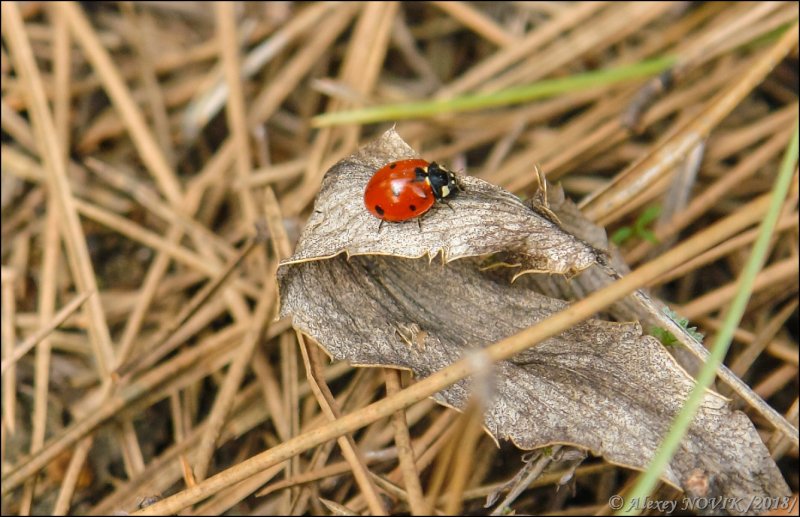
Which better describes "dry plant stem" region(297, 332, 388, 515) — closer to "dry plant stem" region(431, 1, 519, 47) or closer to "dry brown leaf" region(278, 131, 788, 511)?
"dry brown leaf" region(278, 131, 788, 511)

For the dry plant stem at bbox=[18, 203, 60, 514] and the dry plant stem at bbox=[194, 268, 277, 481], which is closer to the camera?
the dry plant stem at bbox=[194, 268, 277, 481]

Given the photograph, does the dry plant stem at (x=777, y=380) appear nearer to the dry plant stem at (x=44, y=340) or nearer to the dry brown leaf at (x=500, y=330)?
the dry brown leaf at (x=500, y=330)

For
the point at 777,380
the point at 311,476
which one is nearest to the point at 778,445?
the point at 777,380

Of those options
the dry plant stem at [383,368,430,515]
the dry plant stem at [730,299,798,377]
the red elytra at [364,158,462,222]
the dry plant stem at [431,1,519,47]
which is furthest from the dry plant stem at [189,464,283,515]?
the dry plant stem at [431,1,519,47]

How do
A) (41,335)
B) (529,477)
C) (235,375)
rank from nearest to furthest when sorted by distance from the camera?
(529,477)
(235,375)
(41,335)

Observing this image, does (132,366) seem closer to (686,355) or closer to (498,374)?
(498,374)

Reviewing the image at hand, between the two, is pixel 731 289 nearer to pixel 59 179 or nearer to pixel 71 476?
pixel 71 476

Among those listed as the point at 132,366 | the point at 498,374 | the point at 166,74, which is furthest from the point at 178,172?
the point at 498,374
